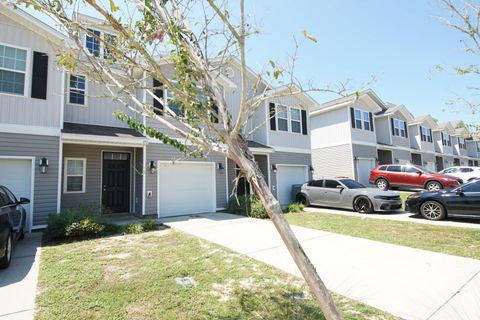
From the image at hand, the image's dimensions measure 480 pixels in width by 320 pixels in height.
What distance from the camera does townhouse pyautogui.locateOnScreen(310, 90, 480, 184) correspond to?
18750 mm

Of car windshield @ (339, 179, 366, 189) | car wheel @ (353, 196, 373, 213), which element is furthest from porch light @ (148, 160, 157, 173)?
car wheel @ (353, 196, 373, 213)

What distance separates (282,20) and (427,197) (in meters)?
9.01

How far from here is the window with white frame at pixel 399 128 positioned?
23062mm

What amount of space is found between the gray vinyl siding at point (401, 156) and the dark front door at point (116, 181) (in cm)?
2030

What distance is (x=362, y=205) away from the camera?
1166 cm

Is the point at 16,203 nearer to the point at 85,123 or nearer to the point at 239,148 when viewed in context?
the point at 85,123

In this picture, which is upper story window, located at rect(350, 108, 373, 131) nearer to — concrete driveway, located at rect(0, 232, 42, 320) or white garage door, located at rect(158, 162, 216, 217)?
white garage door, located at rect(158, 162, 216, 217)

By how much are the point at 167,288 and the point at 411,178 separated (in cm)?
1644

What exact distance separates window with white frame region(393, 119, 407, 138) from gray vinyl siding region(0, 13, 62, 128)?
23.6m

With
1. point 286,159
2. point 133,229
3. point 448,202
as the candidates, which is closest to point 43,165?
point 133,229

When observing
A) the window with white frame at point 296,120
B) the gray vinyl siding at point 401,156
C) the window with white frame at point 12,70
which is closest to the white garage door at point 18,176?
the window with white frame at point 12,70

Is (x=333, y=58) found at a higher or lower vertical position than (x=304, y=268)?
higher

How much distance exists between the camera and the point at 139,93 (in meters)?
11.3

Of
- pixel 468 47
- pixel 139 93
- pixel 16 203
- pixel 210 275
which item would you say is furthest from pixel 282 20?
pixel 139 93
